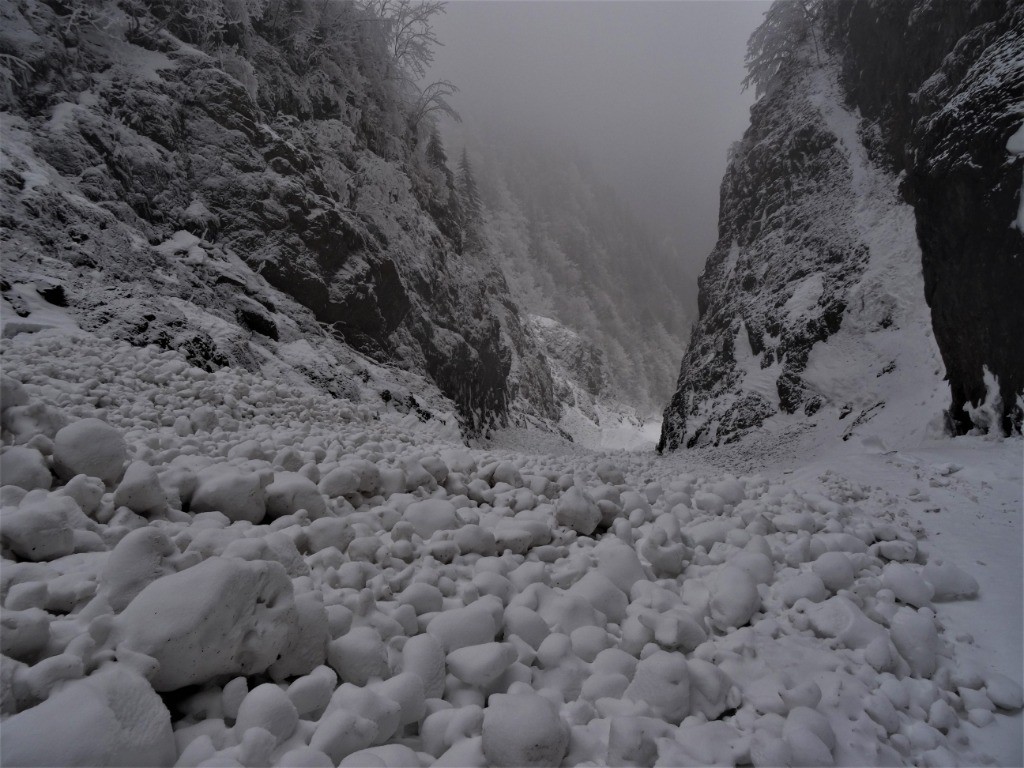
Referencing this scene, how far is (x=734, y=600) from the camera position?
8.80 feet

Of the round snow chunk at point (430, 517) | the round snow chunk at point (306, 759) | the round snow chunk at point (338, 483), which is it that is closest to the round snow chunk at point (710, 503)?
the round snow chunk at point (430, 517)

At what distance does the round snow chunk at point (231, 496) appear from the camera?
8.58 feet

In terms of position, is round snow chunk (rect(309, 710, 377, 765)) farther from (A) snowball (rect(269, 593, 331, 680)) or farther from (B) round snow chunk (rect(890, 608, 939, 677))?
(B) round snow chunk (rect(890, 608, 939, 677))

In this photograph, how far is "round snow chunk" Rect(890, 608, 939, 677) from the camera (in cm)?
242

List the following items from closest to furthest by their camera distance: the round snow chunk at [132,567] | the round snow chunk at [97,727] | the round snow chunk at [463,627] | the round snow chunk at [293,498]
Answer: the round snow chunk at [97,727]
the round snow chunk at [132,567]
the round snow chunk at [463,627]
the round snow chunk at [293,498]

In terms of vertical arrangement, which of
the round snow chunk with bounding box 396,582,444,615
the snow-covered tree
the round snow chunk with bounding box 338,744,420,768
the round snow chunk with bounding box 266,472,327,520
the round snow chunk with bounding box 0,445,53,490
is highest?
the snow-covered tree

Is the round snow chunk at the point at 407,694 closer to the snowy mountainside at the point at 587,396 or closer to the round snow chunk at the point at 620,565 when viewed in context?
the round snow chunk at the point at 620,565

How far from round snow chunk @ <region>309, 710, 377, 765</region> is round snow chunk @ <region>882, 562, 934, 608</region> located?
10.2 ft

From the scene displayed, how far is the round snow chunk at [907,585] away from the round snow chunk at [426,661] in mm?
2806

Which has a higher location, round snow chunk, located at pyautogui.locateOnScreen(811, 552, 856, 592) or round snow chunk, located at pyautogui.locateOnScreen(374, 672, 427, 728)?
round snow chunk, located at pyautogui.locateOnScreen(811, 552, 856, 592)

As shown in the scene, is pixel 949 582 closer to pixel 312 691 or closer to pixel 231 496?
pixel 312 691

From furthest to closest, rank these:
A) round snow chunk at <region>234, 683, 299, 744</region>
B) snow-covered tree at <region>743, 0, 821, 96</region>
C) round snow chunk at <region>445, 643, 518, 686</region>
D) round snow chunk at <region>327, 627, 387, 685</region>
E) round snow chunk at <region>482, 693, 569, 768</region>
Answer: snow-covered tree at <region>743, 0, 821, 96</region> < round snow chunk at <region>445, 643, 518, 686</region> < round snow chunk at <region>327, 627, 387, 685</region> < round snow chunk at <region>482, 693, 569, 768</region> < round snow chunk at <region>234, 683, 299, 744</region>

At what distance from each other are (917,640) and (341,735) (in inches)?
108

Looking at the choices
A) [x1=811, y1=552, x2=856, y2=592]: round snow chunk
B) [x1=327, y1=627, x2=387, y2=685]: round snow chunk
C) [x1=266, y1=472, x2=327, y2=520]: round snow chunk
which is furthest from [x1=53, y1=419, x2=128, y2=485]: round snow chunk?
[x1=811, y1=552, x2=856, y2=592]: round snow chunk
